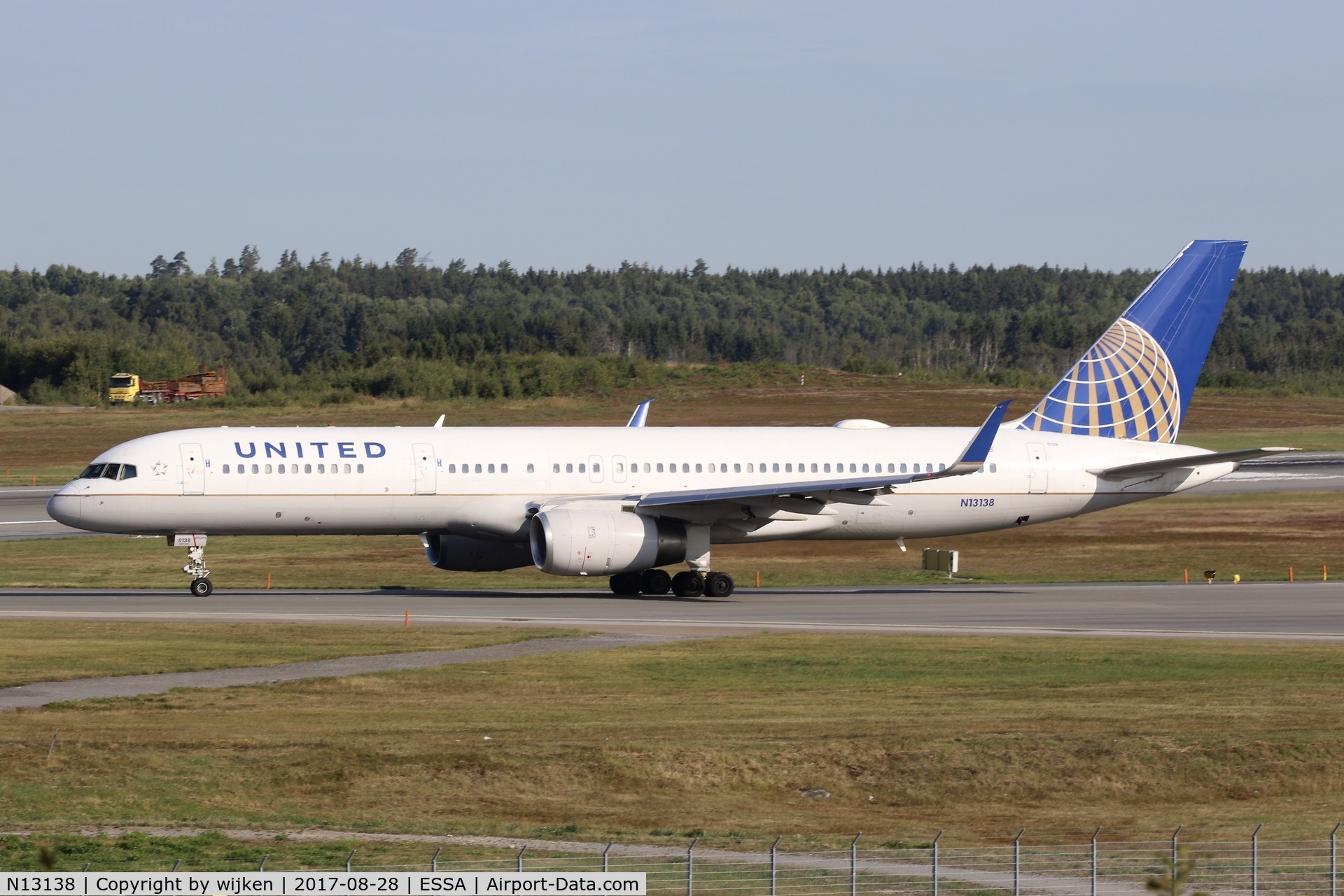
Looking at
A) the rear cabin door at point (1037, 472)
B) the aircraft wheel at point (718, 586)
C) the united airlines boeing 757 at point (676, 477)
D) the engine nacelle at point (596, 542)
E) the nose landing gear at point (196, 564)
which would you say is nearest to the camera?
the engine nacelle at point (596, 542)

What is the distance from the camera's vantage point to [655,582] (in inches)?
1869

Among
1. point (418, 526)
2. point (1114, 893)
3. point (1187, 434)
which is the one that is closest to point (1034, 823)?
point (1114, 893)

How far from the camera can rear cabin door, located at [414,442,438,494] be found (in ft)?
147

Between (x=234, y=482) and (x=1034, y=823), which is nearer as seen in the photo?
(x=1034, y=823)

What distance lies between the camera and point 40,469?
98.9 metres

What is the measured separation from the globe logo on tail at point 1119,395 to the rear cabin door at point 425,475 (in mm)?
Answer: 18272

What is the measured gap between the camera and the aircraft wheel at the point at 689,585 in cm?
4606

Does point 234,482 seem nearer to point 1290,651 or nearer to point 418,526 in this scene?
point 418,526

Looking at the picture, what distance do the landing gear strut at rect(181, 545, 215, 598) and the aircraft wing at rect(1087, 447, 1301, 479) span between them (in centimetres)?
2560

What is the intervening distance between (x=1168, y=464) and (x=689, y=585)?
1442cm

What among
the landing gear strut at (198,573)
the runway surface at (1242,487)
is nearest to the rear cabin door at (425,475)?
the landing gear strut at (198,573)

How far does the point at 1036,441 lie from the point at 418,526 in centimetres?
1847

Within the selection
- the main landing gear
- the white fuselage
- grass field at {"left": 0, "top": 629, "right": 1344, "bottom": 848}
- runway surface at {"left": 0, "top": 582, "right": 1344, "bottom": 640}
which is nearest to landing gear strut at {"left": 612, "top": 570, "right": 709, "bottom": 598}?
the main landing gear

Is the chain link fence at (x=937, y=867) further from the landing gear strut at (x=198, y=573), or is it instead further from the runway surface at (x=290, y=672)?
the landing gear strut at (x=198, y=573)
